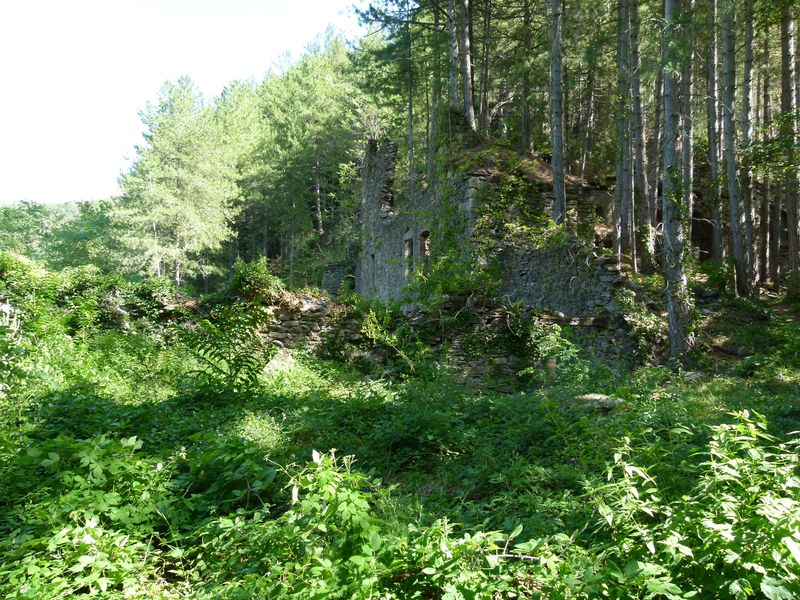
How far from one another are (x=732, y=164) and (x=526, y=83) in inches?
349

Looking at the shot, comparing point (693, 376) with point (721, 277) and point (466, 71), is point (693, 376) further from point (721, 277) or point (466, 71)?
point (466, 71)

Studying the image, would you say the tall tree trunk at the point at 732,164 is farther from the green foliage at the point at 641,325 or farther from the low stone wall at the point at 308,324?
the low stone wall at the point at 308,324

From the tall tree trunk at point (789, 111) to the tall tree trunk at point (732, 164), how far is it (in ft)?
3.63

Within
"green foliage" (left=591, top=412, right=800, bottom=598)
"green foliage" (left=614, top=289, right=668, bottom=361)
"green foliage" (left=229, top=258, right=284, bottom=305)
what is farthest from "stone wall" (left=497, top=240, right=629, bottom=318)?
"green foliage" (left=591, top=412, right=800, bottom=598)

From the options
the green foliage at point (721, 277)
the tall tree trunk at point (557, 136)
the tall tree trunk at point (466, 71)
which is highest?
the tall tree trunk at point (466, 71)

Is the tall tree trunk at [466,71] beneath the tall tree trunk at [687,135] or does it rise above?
above

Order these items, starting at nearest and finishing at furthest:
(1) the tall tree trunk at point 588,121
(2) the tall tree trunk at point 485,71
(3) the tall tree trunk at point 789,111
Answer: (3) the tall tree trunk at point 789,111 < (1) the tall tree trunk at point 588,121 < (2) the tall tree trunk at point 485,71

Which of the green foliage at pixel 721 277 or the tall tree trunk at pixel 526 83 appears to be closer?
the green foliage at pixel 721 277

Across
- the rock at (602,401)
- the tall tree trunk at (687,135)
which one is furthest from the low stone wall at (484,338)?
the rock at (602,401)

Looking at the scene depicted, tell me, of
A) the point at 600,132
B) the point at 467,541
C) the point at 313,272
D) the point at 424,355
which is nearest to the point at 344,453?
the point at 467,541

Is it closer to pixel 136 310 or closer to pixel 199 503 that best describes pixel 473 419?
pixel 199 503

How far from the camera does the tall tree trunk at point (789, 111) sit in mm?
11789

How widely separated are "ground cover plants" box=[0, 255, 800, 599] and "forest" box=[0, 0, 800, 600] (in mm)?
24

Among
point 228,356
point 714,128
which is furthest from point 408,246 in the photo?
point 228,356
